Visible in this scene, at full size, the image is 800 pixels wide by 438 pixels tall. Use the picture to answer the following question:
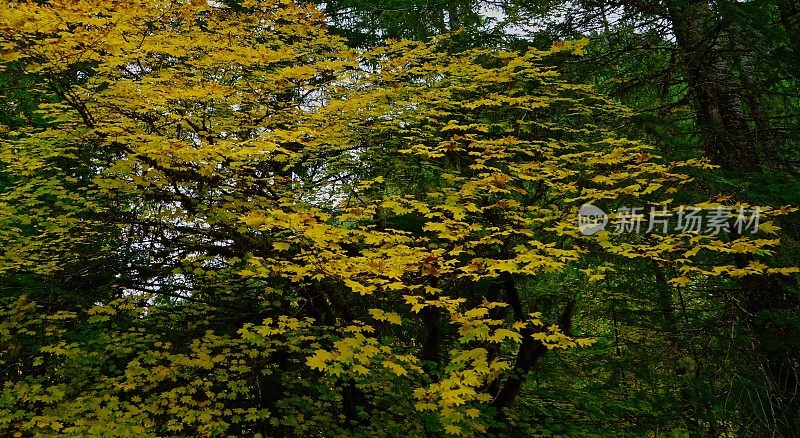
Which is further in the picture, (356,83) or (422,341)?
(422,341)

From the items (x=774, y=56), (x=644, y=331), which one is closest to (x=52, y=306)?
(x=644, y=331)

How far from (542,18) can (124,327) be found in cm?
720

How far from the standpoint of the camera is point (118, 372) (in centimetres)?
594

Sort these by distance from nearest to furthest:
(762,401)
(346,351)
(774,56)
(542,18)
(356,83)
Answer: (346,351), (762,401), (774,56), (356,83), (542,18)

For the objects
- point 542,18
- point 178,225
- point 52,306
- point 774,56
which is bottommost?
point 52,306

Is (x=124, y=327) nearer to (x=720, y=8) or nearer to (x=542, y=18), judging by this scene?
(x=542, y=18)

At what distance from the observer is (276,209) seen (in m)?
4.95

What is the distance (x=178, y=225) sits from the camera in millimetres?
6223

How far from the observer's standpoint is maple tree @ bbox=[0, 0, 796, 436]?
4609mm

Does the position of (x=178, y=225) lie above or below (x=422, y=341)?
above

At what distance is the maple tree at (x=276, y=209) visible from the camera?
4609 mm

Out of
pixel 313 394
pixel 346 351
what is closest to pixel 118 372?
pixel 313 394

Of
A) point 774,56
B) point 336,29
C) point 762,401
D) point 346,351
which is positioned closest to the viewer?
point 346,351

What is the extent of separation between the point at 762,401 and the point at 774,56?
11.0 feet
